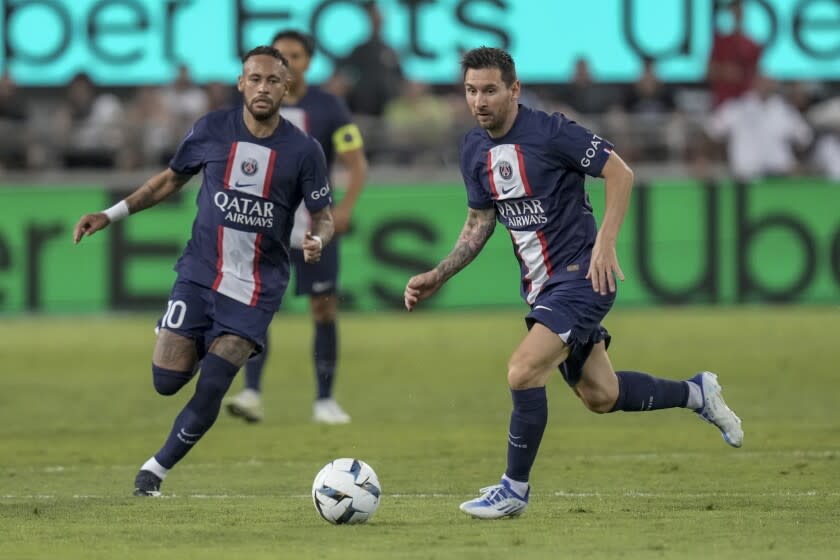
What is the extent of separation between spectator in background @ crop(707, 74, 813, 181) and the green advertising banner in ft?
4.70

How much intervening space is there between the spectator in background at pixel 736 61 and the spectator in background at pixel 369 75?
12.6 ft

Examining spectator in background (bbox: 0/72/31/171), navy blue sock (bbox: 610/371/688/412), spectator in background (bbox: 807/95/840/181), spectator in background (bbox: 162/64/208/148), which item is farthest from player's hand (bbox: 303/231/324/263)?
spectator in background (bbox: 807/95/840/181)

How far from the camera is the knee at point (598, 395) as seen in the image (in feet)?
27.9

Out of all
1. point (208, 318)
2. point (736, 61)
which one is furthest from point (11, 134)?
point (208, 318)

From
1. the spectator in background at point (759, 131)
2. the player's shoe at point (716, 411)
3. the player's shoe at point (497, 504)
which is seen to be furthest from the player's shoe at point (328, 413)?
the spectator in background at point (759, 131)

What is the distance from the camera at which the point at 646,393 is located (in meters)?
8.66

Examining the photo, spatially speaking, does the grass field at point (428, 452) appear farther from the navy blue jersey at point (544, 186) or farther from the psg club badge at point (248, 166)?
the psg club badge at point (248, 166)

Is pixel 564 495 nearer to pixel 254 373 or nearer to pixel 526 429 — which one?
pixel 526 429

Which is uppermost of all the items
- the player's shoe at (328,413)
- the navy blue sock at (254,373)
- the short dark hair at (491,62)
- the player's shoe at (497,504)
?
the short dark hair at (491,62)

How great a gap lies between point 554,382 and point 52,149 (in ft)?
24.6

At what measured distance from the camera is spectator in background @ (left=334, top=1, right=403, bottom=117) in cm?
2028

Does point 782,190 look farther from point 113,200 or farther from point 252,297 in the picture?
point 252,297

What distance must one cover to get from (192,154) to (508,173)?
1964 mm

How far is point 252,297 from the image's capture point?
9.26 metres
